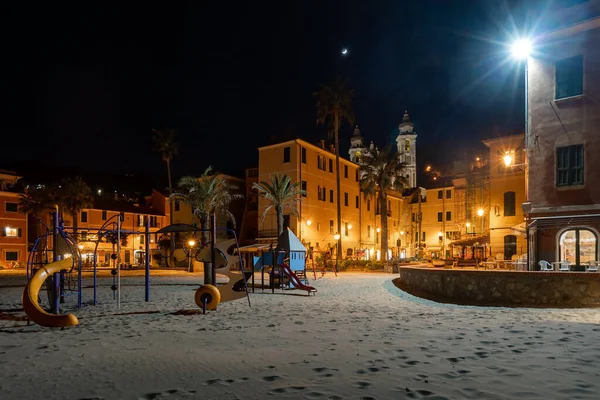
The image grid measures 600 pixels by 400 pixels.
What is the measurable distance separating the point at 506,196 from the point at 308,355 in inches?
1430

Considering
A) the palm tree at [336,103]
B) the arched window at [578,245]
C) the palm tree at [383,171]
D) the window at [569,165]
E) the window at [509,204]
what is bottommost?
the arched window at [578,245]

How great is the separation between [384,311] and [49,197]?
181 ft

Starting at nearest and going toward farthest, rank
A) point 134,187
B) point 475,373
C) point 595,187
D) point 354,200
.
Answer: point 475,373 < point 595,187 < point 354,200 < point 134,187

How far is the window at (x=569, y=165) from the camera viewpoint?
896 inches

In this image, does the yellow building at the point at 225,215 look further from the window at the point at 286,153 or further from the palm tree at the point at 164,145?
the window at the point at 286,153

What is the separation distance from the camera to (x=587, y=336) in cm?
942

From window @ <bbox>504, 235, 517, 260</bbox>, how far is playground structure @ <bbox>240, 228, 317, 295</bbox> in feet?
63.2

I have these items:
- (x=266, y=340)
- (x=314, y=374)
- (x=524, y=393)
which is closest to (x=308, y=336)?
(x=266, y=340)

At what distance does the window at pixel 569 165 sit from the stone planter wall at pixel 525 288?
10.2 meters

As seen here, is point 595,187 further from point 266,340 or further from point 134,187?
point 134,187

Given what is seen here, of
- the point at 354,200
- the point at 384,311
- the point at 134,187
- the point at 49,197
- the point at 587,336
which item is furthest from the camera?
the point at 134,187

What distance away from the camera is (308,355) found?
7.96m

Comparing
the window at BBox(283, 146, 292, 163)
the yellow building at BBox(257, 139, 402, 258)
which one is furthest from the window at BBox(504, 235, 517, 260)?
the window at BBox(283, 146, 292, 163)

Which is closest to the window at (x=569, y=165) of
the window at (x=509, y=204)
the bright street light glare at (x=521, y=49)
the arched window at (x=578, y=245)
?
the arched window at (x=578, y=245)
